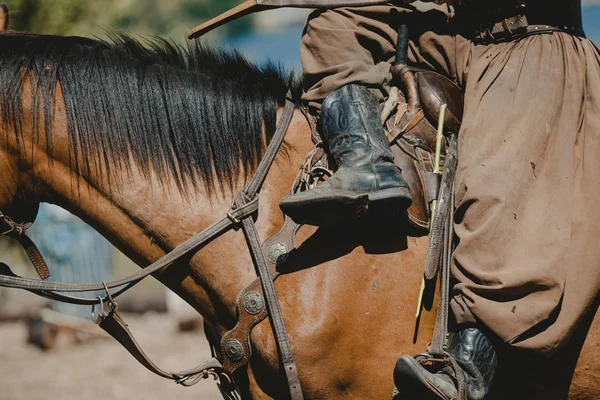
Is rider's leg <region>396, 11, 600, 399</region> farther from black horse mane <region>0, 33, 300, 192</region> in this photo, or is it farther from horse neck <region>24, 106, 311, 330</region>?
black horse mane <region>0, 33, 300, 192</region>

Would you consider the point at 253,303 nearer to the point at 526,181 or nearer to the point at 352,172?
the point at 352,172

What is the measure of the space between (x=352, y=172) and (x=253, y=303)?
0.57m

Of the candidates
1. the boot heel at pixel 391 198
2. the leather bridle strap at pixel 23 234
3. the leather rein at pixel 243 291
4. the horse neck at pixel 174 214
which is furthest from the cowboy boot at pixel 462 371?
the leather bridle strap at pixel 23 234

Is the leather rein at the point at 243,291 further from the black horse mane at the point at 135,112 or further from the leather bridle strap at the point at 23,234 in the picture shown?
the black horse mane at the point at 135,112

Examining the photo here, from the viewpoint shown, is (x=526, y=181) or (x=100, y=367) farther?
(x=100, y=367)

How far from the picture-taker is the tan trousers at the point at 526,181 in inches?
88.5

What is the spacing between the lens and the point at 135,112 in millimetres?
2566

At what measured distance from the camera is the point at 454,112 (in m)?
2.56

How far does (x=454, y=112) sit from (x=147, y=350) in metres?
6.78

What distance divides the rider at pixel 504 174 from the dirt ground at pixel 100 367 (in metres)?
4.95

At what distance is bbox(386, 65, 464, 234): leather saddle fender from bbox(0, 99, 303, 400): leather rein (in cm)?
42

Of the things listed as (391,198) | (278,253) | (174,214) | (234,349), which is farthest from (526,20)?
(234,349)

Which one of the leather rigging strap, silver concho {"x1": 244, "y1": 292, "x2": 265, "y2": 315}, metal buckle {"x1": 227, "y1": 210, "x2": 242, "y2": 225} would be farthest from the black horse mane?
the leather rigging strap

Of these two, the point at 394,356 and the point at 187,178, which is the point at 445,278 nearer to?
the point at 394,356
